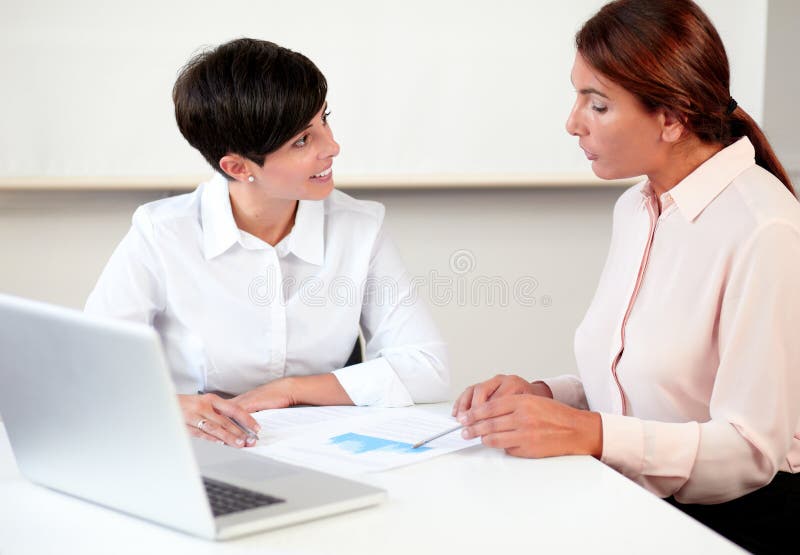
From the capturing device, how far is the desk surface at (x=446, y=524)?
91 cm

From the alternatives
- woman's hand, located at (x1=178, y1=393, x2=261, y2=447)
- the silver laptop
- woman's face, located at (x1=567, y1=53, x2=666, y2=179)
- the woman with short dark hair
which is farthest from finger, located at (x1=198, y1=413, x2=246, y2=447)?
woman's face, located at (x1=567, y1=53, x2=666, y2=179)

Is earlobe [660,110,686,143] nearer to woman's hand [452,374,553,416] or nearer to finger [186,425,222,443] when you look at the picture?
woman's hand [452,374,553,416]

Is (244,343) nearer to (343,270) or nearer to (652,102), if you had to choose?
(343,270)

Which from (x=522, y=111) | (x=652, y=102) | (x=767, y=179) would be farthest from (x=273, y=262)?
(x=522, y=111)

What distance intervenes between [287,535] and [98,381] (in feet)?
0.76

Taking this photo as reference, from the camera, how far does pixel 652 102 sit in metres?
1.42

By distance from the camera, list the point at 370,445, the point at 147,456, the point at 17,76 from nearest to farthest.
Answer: the point at 147,456
the point at 370,445
the point at 17,76

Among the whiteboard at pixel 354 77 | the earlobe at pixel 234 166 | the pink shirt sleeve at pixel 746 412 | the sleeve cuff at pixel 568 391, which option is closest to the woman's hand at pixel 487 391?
the sleeve cuff at pixel 568 391

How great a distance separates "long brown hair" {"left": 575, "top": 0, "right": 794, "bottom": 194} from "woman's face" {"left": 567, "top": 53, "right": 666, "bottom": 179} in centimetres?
2

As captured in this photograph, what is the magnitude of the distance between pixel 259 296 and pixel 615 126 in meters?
0.72

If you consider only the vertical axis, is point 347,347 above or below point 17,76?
below

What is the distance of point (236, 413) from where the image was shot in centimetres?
138

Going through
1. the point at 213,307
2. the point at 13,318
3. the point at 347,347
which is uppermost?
the point at 13,318

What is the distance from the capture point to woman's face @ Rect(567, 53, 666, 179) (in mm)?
1453
